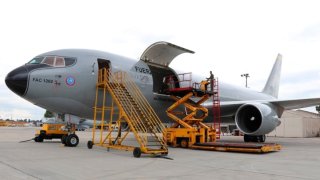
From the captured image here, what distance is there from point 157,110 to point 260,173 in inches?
298

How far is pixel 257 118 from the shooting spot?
13.6m

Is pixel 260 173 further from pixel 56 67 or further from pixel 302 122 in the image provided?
pixel 302 122

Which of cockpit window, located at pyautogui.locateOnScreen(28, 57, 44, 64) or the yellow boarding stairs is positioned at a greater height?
cockpit window, located at pyautogui.locateOnScreen(28, 57, 44, 64)

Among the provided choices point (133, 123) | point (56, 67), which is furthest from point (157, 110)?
point (56, 67)

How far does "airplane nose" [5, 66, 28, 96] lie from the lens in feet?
31.2

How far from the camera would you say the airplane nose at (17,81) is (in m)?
9.52

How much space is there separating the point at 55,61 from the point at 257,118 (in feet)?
28.0

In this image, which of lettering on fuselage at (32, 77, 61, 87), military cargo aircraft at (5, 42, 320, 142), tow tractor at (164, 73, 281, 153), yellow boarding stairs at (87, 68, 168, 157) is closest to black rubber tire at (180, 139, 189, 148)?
tow tractor at (164, 73, 281, 153)

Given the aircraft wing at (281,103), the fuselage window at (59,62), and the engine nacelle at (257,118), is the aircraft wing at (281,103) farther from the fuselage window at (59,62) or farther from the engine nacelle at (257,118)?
the fuselage window at (59,62)

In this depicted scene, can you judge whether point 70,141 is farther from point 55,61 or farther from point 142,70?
point 142,70

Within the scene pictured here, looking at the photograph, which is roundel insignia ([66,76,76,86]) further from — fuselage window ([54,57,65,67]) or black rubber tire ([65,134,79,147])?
black rubber tire ([65,134,79,147])

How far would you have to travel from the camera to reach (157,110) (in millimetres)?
13023

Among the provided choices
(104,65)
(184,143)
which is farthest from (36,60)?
(184,143)

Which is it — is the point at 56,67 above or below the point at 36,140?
above
